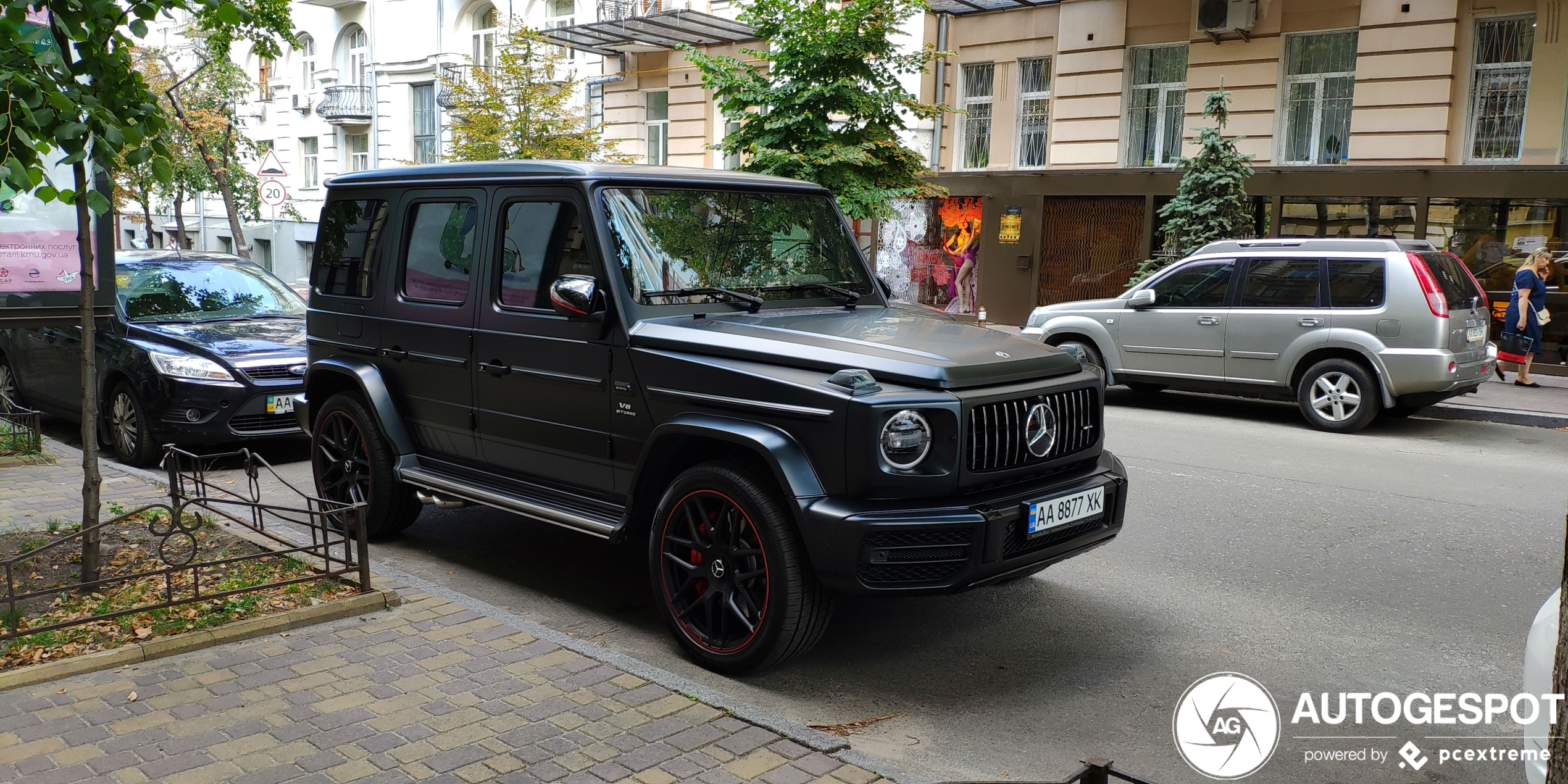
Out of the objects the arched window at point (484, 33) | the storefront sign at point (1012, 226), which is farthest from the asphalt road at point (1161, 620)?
the arched window at point (484, 33)

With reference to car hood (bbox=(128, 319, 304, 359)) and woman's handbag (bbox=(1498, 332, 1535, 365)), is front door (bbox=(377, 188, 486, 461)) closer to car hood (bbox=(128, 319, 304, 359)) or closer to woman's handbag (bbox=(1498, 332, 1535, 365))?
car hood (bbox=(128, 319, 304, 359))

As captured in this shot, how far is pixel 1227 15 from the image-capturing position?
61.2ft

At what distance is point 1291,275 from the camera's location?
38.8 ft

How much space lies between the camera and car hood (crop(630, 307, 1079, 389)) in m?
4.46

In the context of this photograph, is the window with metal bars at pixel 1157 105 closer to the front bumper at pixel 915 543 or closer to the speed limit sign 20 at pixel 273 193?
the speed limit sign 20 at pixel 273 193

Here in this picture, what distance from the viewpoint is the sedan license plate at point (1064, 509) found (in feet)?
14.8

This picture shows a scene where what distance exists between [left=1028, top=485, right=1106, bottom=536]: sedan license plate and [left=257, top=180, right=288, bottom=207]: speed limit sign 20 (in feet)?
57.4

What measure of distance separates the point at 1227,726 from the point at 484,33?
32.6 metres

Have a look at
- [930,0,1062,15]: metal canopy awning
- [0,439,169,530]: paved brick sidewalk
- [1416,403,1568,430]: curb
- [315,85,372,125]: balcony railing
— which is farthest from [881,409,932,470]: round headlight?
[315,85,372,125]: balcony railing

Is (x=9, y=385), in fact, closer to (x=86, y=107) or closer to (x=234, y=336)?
(x=234, y=336)

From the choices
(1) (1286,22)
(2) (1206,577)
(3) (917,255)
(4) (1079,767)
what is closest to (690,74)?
(3) (917,255)

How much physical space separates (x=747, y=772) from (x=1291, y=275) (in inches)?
392

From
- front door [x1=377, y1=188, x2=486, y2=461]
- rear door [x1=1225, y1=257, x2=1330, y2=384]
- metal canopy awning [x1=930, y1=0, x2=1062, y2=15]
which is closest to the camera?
front door [x1=377, y1=188, x2=486, y2=461]

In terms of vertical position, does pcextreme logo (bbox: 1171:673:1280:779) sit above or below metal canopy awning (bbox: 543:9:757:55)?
below
